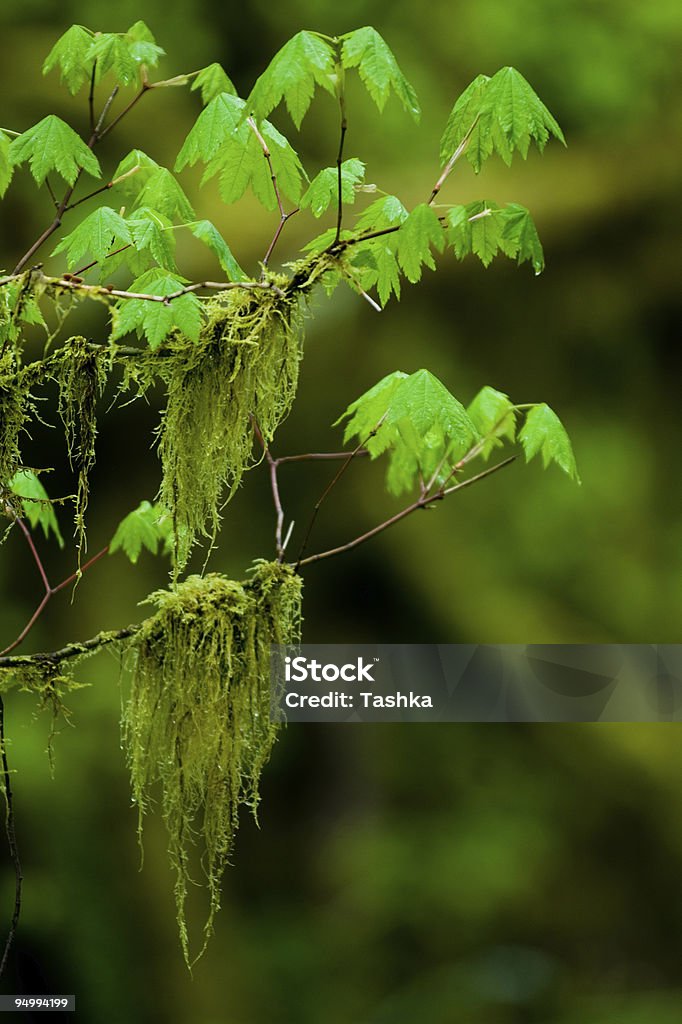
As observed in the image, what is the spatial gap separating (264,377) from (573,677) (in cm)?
174

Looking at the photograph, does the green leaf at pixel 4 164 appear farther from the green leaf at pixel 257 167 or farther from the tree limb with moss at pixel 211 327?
the green leaf at pixel 257 167

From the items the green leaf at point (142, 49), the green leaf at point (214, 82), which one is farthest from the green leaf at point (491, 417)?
the green leaf at point (142, 49)

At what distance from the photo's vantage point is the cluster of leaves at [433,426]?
1.42m

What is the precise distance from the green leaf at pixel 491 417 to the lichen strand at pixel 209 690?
56 cm

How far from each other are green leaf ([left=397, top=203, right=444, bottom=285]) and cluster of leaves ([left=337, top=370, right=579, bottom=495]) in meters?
0.20

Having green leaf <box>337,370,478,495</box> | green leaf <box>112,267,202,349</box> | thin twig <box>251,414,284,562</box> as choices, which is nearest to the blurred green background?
green leaf <box>337,370,478,495</box>

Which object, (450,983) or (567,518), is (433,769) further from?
(567,518)

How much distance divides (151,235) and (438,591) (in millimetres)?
1724

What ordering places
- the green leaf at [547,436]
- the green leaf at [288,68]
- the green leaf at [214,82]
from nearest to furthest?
the green leaf at [288,68] → the green leaf at [214,82] → the green leaf at [547,436]

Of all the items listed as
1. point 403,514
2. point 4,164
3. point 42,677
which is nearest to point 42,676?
point 42,677

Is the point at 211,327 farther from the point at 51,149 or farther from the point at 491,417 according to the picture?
the point at 491,417

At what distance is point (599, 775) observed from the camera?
281cm

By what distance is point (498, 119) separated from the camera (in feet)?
3.95

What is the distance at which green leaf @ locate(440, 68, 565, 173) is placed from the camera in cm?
119
